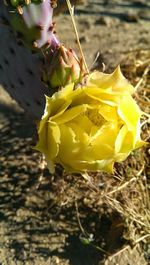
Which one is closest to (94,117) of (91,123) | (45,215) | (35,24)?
(91,123)

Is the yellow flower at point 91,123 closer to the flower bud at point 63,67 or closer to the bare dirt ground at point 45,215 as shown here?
the flower bud at point 63,67

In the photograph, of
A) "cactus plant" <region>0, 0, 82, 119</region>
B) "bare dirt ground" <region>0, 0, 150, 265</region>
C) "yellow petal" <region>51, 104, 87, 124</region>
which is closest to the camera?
"yellow petal" <region>51, 104, 87, 124</region>

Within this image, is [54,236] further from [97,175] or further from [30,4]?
[30,4]

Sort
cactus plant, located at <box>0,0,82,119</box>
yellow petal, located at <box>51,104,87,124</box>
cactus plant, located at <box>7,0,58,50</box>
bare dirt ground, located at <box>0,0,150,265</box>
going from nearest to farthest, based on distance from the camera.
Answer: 1. yellow petal, located at <box>51,104,87,124</box>
2. cactus plant, located at <box>7,0,58,50</box>
3. cactus plant, located at <box>0,0,82,119</box>
4. bare dirt ground, located at <box>0,0,150,265</box>

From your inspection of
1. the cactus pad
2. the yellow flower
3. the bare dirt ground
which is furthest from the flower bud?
the bare dirt ground

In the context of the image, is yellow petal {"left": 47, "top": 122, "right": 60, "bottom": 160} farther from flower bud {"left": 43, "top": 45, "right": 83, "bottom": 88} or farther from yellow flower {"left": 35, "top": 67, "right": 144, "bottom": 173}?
flower bud {"left": 43, "top": 45, "right": 83, "bottom": 88}

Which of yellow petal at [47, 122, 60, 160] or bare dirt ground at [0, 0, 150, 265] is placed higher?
yellow petal at [47, 122, 60, 160]

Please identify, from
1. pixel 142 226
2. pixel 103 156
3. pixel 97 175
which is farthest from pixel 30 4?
pixel 142 226

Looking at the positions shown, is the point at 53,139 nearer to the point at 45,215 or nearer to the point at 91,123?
the point at 91,123
